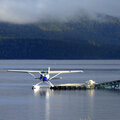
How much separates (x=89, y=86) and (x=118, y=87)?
296 inches

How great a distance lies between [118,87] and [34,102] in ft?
110

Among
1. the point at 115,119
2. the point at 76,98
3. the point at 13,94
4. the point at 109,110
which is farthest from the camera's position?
the point at 13,94

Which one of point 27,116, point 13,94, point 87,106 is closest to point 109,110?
point 87,106

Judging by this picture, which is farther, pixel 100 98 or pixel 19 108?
pixel 100 98

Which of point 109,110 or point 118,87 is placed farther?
point 118,87

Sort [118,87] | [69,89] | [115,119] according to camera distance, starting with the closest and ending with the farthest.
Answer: [115,119]
[69,89]
[118,87]

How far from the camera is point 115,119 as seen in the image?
179 feet

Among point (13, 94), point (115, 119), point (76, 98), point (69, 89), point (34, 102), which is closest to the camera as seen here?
point (115, 119)

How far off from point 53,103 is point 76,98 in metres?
7.88

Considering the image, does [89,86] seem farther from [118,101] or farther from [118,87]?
[118,101]

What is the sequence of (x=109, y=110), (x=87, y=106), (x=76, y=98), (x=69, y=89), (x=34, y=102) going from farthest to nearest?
(x=69, y=89)
(x=76, y=98)
(x=34, y=102)
(x=87, y=106)
(x=109, y=110)

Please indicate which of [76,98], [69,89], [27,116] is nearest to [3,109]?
[27,116]

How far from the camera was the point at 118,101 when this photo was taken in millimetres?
74000

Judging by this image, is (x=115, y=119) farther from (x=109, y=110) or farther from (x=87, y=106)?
(x=87, y=106)
